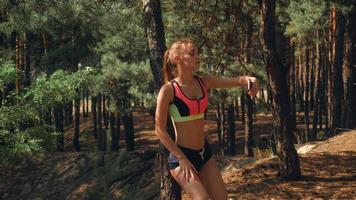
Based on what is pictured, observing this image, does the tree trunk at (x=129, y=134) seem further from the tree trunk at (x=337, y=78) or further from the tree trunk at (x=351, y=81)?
the tree trunk at (x=351, y=81)

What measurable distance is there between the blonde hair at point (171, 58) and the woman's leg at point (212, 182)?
78 cm

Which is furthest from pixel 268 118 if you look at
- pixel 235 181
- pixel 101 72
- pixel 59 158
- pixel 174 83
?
pixel 174 83

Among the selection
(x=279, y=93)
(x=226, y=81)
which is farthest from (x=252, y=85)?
(x=279, y=93)

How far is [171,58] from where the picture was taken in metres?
4.05

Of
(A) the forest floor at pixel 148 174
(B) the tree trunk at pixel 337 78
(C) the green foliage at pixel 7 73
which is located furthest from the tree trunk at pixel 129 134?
(C) the green foliage at pixel 7 73

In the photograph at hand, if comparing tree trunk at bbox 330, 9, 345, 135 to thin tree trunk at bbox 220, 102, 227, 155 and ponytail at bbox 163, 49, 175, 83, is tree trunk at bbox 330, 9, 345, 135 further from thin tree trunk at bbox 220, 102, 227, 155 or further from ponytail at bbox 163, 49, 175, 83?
ponytail at bbox 163, 49, 175, 83

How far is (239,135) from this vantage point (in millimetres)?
35031

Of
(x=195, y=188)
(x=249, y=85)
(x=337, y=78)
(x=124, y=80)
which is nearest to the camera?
(x=195, y=188)

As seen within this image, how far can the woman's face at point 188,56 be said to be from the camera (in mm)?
3982

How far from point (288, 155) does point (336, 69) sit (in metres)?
12.9

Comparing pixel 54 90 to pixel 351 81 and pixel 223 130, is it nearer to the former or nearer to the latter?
pixel 351 81

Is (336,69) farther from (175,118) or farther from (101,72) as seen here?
(175,118)

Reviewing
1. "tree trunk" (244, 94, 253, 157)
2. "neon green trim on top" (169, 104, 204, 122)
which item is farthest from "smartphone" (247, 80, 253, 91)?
"tree trunk" (244, 94, 253, 157)

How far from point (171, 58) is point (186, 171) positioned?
0.91 metres
